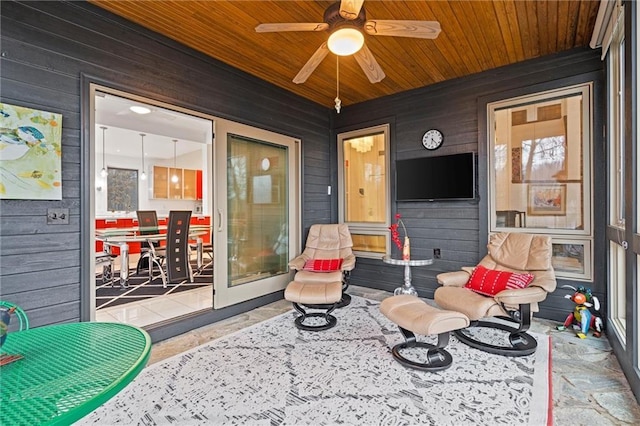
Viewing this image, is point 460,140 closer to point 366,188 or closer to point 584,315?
point 366,188

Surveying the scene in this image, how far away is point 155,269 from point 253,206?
312cm

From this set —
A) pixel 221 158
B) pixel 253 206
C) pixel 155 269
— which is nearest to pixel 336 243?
pixel 253 206

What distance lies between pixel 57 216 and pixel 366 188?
379 cm

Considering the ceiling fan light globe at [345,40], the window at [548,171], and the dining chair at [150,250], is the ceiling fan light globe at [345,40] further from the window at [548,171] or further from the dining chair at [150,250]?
the dining chair at [150,250]

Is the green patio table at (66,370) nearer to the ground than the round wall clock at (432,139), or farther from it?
nearer to the ground

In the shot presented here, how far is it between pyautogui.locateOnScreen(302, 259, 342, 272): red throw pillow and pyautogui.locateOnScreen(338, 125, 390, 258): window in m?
1.08

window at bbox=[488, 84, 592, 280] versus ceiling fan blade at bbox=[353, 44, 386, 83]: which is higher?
ceiling fan blade at bbox=[353, 44, 386, 83]

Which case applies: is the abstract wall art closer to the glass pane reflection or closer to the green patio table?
the green patio table

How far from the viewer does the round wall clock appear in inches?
160

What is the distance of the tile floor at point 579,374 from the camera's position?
1780mm

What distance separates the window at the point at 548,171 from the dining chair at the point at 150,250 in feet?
15.8

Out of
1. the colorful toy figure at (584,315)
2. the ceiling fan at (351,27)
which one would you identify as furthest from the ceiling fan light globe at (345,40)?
the colorful toy figure at (584,315)

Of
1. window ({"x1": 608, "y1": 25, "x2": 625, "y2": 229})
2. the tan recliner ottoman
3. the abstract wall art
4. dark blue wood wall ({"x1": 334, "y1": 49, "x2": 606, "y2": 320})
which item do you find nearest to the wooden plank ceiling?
dark blue wood wall ({"x1": 334, "y1": 49, "x2": 606, "y2": 320})

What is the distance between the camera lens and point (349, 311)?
3609 mm
